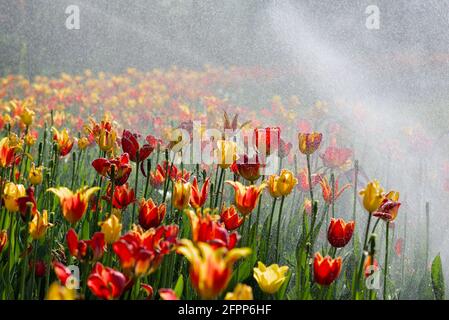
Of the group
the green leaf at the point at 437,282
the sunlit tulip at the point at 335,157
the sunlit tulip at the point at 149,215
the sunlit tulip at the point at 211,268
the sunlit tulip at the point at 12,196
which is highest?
the sunlit tulip at the point at 335,157

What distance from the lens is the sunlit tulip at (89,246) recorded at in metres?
1.42

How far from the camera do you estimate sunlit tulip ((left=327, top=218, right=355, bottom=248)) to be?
71.3 inches

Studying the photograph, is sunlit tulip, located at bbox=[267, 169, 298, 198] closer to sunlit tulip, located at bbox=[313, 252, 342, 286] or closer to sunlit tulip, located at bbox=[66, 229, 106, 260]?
sunlit tulip, located at bbox=[313, 252, 342, 286]

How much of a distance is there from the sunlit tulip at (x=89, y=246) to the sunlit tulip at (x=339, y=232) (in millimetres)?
662

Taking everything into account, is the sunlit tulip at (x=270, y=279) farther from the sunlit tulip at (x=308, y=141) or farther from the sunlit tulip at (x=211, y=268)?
the sunlit tulip at (x=308, y=141)

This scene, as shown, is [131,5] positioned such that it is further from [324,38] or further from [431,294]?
[431,294]

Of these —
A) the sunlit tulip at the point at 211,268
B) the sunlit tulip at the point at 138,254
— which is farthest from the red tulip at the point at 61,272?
the sunlit tulip at the point at 211,268

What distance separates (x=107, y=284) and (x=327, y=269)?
21.2 inches

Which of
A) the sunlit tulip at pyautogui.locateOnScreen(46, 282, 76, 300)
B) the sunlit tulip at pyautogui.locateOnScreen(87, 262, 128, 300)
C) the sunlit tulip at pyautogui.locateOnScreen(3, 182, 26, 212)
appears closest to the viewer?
the sunlit tulip at pyautogui.locateOnScreen(46, 282, 76, 300)

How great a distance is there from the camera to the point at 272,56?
8242 mm

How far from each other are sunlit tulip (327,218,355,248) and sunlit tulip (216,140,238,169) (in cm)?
33

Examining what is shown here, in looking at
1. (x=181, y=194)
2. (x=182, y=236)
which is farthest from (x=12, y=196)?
(x=182, y=236)

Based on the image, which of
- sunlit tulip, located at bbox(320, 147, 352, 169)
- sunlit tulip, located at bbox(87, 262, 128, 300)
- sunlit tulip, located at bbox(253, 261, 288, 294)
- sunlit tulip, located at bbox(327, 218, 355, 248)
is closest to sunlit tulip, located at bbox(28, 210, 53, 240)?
sunlit tulip, located at bbox(87, 262, 128, 300)
